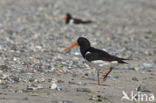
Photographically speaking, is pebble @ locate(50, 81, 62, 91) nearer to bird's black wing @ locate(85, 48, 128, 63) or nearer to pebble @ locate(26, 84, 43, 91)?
pebble @ locate(26, 84, 43, 91)

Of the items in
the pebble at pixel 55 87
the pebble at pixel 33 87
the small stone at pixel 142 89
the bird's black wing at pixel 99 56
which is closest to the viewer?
the pebble at pixel 33 87

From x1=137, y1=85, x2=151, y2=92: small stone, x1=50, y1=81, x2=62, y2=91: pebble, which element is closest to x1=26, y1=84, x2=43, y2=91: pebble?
x1=50, y1=81, x2=62, y2=91: pebble

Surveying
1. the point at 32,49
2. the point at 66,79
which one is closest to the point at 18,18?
the point at 32,49

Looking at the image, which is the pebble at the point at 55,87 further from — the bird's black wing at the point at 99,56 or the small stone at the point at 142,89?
the small stone at the point at 142,89

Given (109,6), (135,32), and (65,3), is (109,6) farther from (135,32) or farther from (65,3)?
(135,32)

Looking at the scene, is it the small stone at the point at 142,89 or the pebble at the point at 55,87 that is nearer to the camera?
the pebble at the point at 55,87

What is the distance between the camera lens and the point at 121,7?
35938 mm

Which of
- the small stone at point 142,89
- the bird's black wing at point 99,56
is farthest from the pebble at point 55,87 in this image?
the small stone at point 142,89

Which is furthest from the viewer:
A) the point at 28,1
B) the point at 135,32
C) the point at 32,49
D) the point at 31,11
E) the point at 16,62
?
the point at 28,1

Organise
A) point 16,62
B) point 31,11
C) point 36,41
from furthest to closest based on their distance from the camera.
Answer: point 31,11
point 36,41
point 16,62

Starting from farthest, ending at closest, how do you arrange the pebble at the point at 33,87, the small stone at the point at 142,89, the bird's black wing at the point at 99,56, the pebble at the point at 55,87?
the bird's black wing at the point at 99,56
the small stone at the point at 142,89
the pebble at the point at 55,87
the pebble at the point at 33,87

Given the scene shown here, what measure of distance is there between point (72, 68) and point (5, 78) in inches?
126

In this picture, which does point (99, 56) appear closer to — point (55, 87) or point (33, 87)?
point (55, 87)

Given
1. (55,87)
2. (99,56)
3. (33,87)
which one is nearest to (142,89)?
(99,56)
